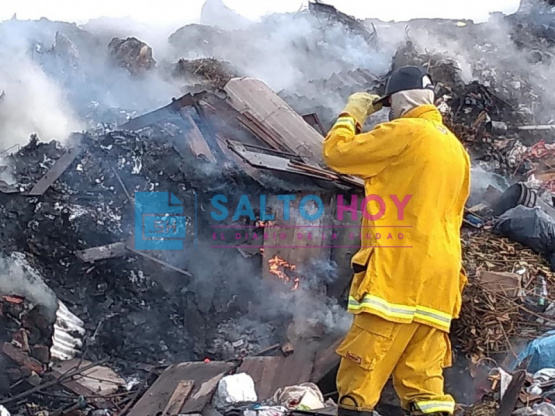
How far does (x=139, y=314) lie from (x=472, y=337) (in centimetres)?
266

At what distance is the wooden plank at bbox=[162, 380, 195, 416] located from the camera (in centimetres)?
448

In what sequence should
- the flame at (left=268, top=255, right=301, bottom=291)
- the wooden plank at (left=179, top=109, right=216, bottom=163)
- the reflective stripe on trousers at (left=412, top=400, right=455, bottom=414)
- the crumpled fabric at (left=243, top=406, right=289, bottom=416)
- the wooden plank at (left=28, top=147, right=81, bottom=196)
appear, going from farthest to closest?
1. the wooden plank at (left=179, top=109, right=216, bottom=163)
2. the wooden plank at (left=28, top=147, right=81, bottom=196)
3. the flame at (left=268, top=255, right=301, bottom=291)
4. the crumpled fabric at (left=243, top=406, right=289, bottom=416)
5. the reflective stripe on trousers at (left=412, top=400, right=455, bottom=414)

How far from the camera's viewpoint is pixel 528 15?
13648 mm

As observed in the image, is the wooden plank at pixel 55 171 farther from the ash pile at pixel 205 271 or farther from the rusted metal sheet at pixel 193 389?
the rusted metal sheet at pixel 193 389

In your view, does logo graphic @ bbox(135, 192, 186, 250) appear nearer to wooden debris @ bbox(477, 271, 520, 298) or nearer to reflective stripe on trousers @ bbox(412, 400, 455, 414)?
wooden debris @ bbox(477, 271, 520, 298)

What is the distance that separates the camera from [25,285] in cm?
559

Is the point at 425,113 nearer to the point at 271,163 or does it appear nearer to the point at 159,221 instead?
the point at 271,163

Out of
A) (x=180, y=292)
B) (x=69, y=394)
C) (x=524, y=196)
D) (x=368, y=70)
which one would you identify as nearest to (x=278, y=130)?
(x=180, y=292)

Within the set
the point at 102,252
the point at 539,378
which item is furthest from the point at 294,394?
the point at 102,252

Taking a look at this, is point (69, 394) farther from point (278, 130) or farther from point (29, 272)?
point (278, 130)

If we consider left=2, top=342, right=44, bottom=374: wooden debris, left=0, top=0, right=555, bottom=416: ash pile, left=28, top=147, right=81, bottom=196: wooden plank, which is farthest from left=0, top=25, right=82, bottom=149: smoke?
left=2, top=342, right=44, bottom=374: wooden debris

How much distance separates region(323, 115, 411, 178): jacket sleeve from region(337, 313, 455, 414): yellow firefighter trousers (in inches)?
32.5

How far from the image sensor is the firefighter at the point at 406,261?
3.82 m

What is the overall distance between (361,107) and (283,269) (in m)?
1.96
